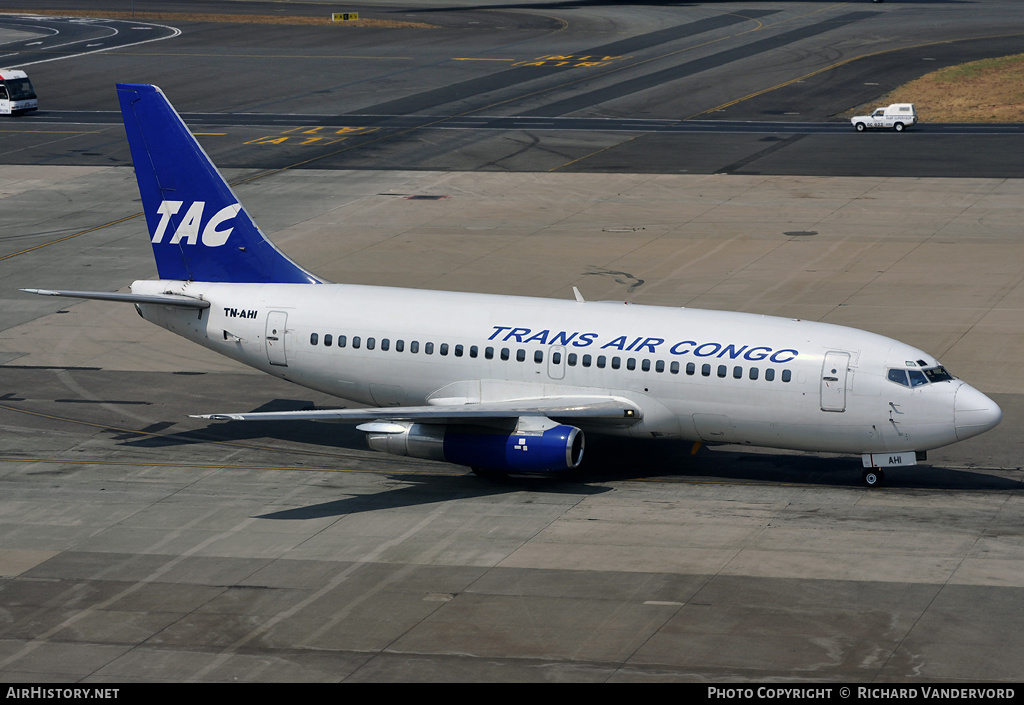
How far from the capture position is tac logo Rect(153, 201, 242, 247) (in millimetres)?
46094

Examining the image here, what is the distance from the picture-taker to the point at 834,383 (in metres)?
38.9

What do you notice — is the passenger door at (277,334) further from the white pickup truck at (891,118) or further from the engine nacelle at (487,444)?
the white pickup truck at (891,118)

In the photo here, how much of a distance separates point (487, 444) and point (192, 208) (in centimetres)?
1393

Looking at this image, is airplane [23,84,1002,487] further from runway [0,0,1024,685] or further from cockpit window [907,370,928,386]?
runway [0,0,1024,685]

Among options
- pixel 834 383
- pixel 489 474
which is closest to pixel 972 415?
pixel 834 383

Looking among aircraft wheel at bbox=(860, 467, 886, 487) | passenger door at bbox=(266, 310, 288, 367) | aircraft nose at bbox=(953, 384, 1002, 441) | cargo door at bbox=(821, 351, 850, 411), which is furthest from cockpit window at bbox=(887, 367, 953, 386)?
passenger door at bbox=(266, 310, 288, 367)

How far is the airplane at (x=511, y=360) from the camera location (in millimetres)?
39062

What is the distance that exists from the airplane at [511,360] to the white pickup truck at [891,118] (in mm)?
56471

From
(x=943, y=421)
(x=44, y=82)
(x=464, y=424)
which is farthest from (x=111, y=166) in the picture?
(x=943, y=421)

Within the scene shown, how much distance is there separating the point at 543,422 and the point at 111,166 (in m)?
57.3

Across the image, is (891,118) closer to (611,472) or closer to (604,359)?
(611,472)

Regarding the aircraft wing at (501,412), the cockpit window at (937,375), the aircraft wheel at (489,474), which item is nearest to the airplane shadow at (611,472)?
the aircraft wheel at (489,474)

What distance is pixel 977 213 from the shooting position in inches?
2842
